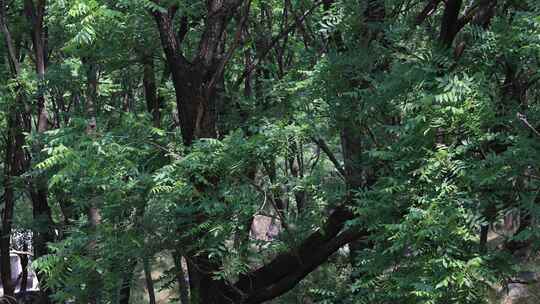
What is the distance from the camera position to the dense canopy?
5273mm

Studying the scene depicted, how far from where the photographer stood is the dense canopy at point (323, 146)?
Answer: 5273mm

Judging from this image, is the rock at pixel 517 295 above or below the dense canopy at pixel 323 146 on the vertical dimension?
below

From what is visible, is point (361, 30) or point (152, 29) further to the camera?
point (152, 29)

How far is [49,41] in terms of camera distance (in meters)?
12.7

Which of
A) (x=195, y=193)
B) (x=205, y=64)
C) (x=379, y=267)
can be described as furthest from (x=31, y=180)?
(x=379, y=267)

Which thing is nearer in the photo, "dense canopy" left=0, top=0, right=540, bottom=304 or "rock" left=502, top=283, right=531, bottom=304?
"dense canopy" left=0, top=0, right=540, bottom=304

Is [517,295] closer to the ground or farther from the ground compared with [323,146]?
closer to the ground

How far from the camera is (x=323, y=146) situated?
8984 millimetres

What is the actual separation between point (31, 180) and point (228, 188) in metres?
5.80

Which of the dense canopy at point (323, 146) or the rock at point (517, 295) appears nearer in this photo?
the dense canopy at point (323, 146)

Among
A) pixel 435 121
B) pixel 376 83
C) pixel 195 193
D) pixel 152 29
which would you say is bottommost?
pixel 195 193

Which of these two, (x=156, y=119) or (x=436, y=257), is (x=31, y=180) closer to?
(x=156, y=119)

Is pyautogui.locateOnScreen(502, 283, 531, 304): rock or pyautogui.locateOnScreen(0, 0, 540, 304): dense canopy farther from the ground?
pyautogui.locateOnScreen(0, 0, 540, 304): dense canopy

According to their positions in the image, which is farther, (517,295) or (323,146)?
(517,295)
